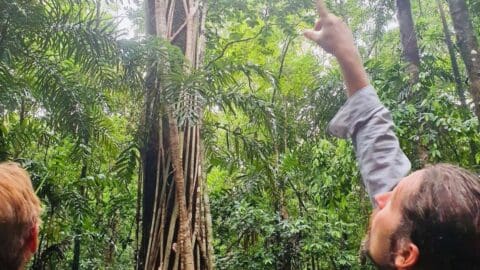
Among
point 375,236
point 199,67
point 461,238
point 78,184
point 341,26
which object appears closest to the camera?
point 461,238

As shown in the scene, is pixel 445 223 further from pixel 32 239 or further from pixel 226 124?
pixel 226 124

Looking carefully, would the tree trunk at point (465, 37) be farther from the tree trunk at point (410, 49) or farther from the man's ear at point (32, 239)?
the man's ear at point (32, 239)

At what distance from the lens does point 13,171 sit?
0.90 meters

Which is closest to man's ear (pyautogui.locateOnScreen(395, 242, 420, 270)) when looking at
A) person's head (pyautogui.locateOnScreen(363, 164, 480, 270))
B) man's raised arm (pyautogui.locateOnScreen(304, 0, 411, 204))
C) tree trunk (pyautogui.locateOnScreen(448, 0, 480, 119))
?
person's head (pyautogui.locateOnScreen(363, 164, 480, 270))

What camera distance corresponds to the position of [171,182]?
8.64ft

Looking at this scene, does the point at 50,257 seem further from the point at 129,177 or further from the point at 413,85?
the point at 413,85

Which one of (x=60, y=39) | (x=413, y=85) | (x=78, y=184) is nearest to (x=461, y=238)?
(x=60, y=39)

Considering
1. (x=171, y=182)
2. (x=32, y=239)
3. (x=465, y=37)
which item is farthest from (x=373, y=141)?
(x=465, y=37)

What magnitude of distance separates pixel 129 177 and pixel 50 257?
2.03m

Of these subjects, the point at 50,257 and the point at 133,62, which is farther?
the point at 50,257

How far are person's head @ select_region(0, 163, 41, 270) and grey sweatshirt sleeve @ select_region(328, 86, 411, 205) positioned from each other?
0.63 meters

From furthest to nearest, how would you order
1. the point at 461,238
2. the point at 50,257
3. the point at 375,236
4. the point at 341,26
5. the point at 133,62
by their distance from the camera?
the point at 50,257 → the point at 133,62 → the point at 341,26 → the point at 375,236 → the point at 461,238

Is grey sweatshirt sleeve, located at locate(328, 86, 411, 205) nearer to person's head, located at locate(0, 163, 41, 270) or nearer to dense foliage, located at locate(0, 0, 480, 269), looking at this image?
person's head, located at locate(0, 163, 41, 270)

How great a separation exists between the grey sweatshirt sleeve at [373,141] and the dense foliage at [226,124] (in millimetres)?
1540
